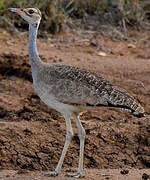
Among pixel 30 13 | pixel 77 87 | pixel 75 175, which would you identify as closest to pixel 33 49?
pixel 30 13

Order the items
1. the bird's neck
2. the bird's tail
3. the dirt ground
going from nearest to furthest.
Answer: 1. the bird's tail
2. the bird's neck
3. the dirt ground

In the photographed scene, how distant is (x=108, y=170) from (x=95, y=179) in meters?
0.57

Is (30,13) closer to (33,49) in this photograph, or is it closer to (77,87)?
(33,49)

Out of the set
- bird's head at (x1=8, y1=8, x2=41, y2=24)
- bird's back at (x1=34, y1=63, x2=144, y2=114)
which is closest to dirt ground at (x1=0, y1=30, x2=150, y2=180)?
bird's back at (x1=34, y1=63, x2=144, y2=114)

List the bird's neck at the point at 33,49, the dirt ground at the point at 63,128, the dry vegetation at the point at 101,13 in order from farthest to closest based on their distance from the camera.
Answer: the dry vegetation at the point at 101,13 < the dirt ground at the point at 63,128 < the bird's neck at the point at 33,49

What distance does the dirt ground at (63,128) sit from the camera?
611cm

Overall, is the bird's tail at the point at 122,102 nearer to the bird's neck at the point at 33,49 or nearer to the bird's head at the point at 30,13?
the bird's neck at the point at 33,49

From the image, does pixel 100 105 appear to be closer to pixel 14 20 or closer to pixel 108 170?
pixel 108 170

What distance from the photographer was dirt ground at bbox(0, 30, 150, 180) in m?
6.11

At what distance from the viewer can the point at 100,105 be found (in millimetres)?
5363

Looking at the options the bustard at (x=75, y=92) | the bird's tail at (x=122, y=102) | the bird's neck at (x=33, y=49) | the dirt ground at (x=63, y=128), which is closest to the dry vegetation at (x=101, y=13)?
the dirt ground at (x=63, y=128)

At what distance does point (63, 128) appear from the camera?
257 inches

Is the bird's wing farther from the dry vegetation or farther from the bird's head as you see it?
the dry vegetation

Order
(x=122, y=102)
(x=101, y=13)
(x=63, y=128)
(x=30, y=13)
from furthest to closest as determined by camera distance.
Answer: (x=101, y=13)
(x=63, y=128)
(x=30, y=13)
(x=122, y=102)
